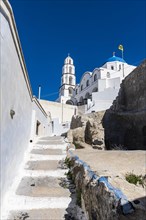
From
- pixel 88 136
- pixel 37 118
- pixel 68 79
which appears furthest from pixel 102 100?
pixel 68 79


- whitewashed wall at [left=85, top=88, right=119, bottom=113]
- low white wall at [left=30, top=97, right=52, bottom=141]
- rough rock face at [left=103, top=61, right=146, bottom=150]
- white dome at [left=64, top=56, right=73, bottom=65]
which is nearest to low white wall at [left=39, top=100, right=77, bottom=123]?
whitewashed wall at [left=85, top=88, right=119, bottom=113]

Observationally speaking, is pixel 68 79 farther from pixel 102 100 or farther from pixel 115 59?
pixel 102 100

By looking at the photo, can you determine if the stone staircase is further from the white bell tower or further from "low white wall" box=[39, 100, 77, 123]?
the white bell tower

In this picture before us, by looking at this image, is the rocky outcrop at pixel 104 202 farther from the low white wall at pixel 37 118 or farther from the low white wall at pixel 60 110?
the low white wall at pixel 60 110

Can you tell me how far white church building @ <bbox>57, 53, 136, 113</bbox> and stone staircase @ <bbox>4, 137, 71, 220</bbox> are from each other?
21.6m

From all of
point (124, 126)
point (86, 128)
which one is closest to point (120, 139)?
point (124, 126)

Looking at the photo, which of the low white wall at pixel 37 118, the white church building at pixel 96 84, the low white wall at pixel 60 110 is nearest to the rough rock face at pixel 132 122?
the low white wall at pixel 37 118

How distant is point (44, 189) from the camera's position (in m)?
4.39

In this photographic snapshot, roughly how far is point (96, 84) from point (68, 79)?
15607 mm

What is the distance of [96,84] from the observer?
116 feet

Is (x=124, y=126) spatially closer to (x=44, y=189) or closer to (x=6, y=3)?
(x=44, y=189)

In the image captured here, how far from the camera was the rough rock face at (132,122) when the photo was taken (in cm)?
1588

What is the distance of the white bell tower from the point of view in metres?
48.4

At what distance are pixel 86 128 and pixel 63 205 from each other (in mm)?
10203
